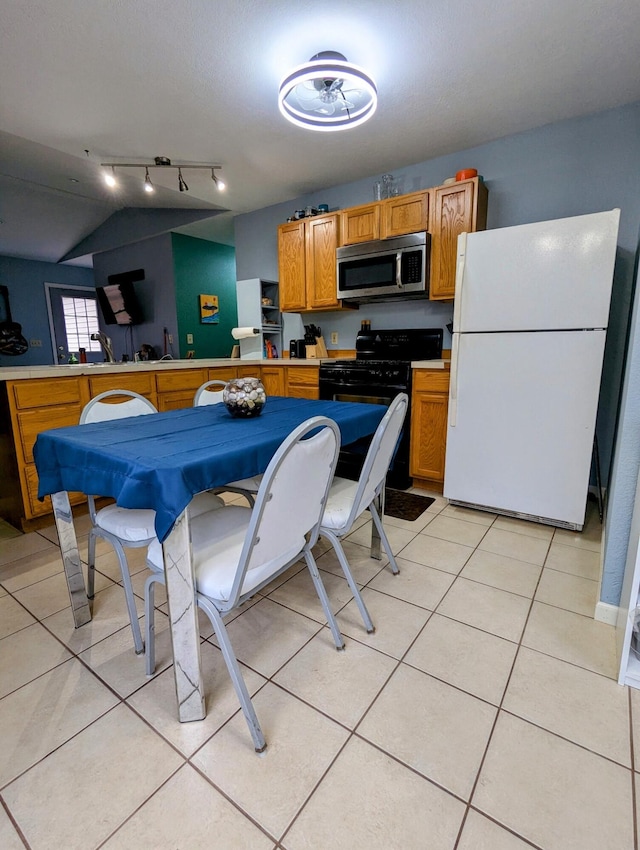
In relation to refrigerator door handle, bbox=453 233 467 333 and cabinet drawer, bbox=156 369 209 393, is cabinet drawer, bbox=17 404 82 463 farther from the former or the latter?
refrigerator door handle, bbox=453 233 467 333

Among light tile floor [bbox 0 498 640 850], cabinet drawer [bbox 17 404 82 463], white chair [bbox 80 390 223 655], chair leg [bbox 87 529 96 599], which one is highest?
cabinet drawer [bbox 17 404 82 463]

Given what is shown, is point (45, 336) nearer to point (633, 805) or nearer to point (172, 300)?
point (172, 300)

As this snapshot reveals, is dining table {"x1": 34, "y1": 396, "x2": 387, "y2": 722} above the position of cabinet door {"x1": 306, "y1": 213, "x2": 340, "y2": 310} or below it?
below

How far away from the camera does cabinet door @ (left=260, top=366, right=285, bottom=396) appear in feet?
12.5

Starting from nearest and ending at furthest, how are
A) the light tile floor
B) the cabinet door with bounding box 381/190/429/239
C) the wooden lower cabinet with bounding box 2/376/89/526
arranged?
the light tile floor → the wooden lower cabinet with bounding box 2/376/89/526 → the cabinet door with bounding box 381/190/429/239

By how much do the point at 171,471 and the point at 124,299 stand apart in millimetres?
5318

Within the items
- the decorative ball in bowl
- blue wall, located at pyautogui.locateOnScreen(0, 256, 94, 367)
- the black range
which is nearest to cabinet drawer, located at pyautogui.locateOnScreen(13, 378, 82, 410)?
the decorative ball in bowl

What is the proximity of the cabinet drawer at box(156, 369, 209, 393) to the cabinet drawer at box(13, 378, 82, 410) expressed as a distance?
643mm

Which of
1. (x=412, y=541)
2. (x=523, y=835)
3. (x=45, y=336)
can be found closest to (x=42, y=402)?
(x=412, y=541)

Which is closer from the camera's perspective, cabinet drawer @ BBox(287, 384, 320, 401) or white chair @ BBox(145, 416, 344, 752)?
white chair @ BBox(145, 416, 344, 752)

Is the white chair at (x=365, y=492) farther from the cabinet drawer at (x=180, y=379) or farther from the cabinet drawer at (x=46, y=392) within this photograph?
the cabinet drawer at (x=180, y=379)

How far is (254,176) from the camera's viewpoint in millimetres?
3570

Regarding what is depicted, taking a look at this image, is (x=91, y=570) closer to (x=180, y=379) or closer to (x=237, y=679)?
(x=237, y=679)

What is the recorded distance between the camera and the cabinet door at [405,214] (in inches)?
120
